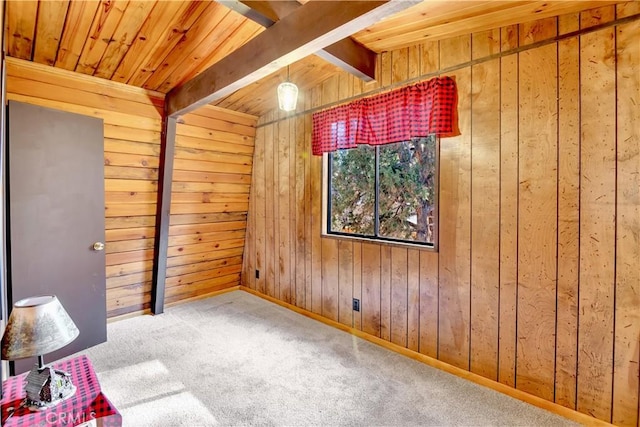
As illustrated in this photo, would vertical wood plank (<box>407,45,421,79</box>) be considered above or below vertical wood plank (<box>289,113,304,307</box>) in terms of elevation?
above

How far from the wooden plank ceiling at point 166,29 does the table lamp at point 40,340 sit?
171 centimetres

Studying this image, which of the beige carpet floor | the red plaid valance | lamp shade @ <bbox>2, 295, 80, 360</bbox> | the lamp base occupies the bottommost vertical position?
the beige carpet floor

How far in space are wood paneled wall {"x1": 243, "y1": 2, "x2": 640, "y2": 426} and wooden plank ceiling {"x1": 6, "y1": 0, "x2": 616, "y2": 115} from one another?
0.20 meters

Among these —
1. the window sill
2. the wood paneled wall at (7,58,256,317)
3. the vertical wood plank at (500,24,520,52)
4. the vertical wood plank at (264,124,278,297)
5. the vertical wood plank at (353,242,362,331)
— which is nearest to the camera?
the vertical wood plank at (500,24,520,52)

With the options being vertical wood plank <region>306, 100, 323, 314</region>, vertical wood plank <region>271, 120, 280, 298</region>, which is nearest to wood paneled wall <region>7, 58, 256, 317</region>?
vertical wood plank <region>271, 120, 280, 298</region>

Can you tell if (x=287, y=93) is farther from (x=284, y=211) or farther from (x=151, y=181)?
(x=151, y=181)

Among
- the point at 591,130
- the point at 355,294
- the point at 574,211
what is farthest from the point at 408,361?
the point at 591,130

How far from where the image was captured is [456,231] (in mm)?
2357

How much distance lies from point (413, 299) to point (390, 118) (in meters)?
1.47

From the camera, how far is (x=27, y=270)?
2.41m

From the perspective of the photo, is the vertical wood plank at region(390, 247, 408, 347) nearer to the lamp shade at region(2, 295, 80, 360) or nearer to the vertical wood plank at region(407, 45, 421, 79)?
the vertical wood plank at region(407, 45, 421, 79)

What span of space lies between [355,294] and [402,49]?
2.15 metres

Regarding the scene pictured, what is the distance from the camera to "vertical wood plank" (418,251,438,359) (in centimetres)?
247

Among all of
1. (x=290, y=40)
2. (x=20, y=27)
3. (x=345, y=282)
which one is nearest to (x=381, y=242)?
(x=345, y=282)
